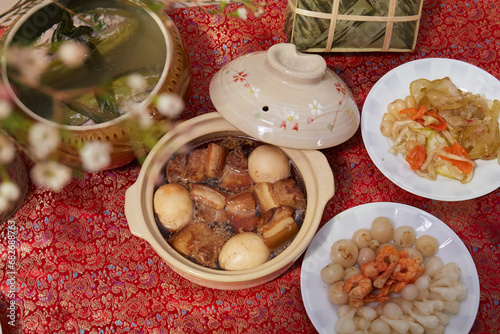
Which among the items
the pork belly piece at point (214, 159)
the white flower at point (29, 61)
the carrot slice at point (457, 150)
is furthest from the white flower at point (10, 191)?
the carrot slice at point (457, 150)

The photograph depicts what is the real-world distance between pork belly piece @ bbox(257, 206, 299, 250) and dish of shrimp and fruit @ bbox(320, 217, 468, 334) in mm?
143

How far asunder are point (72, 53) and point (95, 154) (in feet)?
0.74

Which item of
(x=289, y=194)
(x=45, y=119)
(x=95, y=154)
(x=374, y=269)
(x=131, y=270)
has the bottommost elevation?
(x=131, y=270)

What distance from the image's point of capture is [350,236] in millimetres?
1226

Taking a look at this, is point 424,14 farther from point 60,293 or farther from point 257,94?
point 60,293

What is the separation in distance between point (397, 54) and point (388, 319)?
86 centimetres

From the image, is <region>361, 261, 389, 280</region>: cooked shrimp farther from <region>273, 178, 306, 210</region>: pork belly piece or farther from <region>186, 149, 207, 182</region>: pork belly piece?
<region>186, 149, 207, 182</region>: pork belly piece

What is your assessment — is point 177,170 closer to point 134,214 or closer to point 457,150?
point 134,214

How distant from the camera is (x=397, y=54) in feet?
5.00

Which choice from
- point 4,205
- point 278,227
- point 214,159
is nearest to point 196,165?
point 214,159

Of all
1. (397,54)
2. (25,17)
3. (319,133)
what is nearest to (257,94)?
(319,133)

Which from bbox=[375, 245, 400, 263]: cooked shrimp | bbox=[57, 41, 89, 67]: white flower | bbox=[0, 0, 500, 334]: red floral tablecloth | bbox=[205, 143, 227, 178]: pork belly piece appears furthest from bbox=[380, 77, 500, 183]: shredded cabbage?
bbox=[57, 41, 89, 67]: white flower

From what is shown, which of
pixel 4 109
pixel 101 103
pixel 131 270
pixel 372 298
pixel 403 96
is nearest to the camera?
pixel 4 109

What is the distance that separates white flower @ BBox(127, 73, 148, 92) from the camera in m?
1.05
